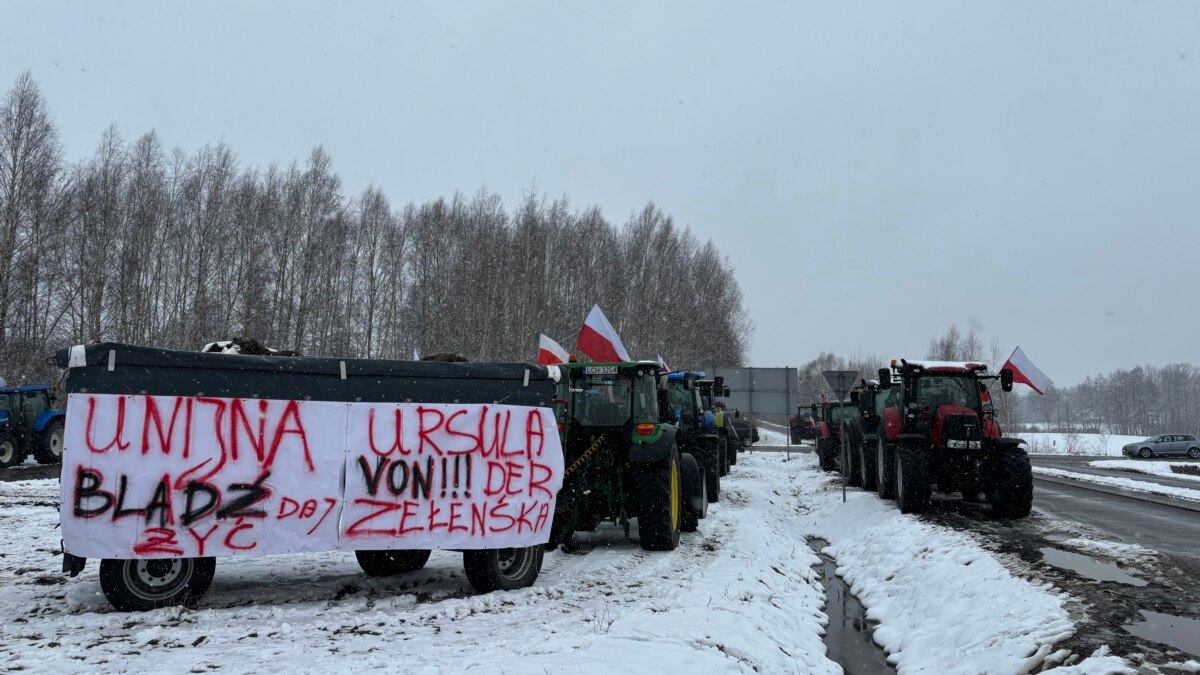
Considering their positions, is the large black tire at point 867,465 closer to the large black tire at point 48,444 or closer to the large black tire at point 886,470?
the large black tire at point 886,470

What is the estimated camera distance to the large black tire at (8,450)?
21422 mm

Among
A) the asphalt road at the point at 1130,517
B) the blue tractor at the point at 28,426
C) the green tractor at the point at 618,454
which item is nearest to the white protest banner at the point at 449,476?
the green tractor at the point at 618,454

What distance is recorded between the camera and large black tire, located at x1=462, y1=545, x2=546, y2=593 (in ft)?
21.5

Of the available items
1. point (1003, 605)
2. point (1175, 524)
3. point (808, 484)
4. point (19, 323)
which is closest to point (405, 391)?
point (1003, 605)

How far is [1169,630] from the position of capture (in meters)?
5.48

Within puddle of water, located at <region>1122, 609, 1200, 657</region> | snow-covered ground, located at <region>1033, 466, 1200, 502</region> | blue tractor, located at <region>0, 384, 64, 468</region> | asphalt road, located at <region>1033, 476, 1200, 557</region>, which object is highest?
blue tractor, located at <region>0, 384, 64, 468</region>

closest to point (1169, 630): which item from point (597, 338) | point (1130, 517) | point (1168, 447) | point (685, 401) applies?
point (1130, 517)

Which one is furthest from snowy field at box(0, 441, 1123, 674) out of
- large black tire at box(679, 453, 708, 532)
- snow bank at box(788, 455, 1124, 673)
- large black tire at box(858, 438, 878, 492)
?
large black tire at box(858, 438, 878, 492)

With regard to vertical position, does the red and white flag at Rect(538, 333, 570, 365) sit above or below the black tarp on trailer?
above

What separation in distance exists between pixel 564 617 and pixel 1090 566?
540 cm

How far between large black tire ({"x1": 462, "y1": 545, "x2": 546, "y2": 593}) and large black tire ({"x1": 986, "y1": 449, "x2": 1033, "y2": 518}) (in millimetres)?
7821

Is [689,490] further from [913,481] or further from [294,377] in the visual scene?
[294,377]

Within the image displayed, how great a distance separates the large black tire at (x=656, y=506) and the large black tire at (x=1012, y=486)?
5527 millimetres

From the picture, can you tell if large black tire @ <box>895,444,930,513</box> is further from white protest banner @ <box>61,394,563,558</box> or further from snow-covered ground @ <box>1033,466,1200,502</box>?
snow-covered ground @ <box>1033,466,1200,502</box>
